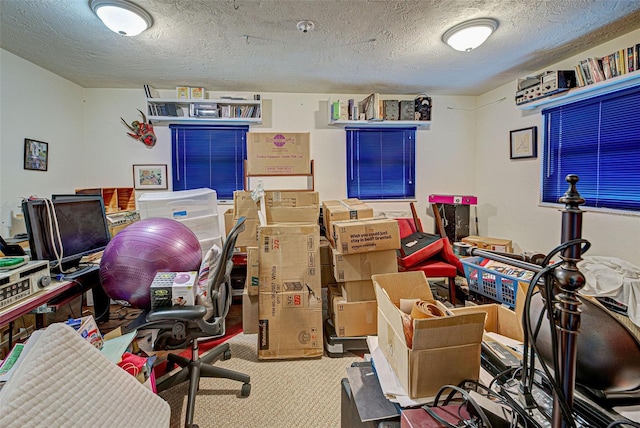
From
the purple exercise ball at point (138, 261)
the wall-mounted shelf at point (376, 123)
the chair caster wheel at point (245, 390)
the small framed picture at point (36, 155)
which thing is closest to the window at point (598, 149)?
the wall-mounted shelf at point (376, 123)

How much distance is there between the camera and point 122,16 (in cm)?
195

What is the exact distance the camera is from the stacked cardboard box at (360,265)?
2.25m

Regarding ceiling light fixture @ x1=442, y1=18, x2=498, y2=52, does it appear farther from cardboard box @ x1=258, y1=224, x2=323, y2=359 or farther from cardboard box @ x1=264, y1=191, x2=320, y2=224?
cardboard box @ x1=258, y1=224, x2=323, y2=359

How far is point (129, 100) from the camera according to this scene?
356 cm

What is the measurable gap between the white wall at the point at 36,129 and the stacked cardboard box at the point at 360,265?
2855mm

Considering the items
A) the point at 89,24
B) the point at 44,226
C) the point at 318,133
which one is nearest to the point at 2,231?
the point at 44,226

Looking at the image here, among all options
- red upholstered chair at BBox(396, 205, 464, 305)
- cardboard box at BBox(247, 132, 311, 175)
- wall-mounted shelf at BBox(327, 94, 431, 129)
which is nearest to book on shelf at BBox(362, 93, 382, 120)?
wall-mounted shelf at BBox(327, 94, 431, 129)

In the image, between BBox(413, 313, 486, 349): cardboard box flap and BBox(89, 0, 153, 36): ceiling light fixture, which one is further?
BBox(89, 0, 153, 36): ceiling light fixture

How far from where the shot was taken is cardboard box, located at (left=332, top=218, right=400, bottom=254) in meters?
2.24

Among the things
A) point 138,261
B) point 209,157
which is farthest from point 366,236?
point 209,157

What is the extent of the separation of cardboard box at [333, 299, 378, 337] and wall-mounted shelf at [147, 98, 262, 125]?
2.38 metres

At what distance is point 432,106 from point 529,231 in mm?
1887

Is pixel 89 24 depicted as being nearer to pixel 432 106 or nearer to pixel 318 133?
pixel 318 133

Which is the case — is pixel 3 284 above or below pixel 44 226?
below
